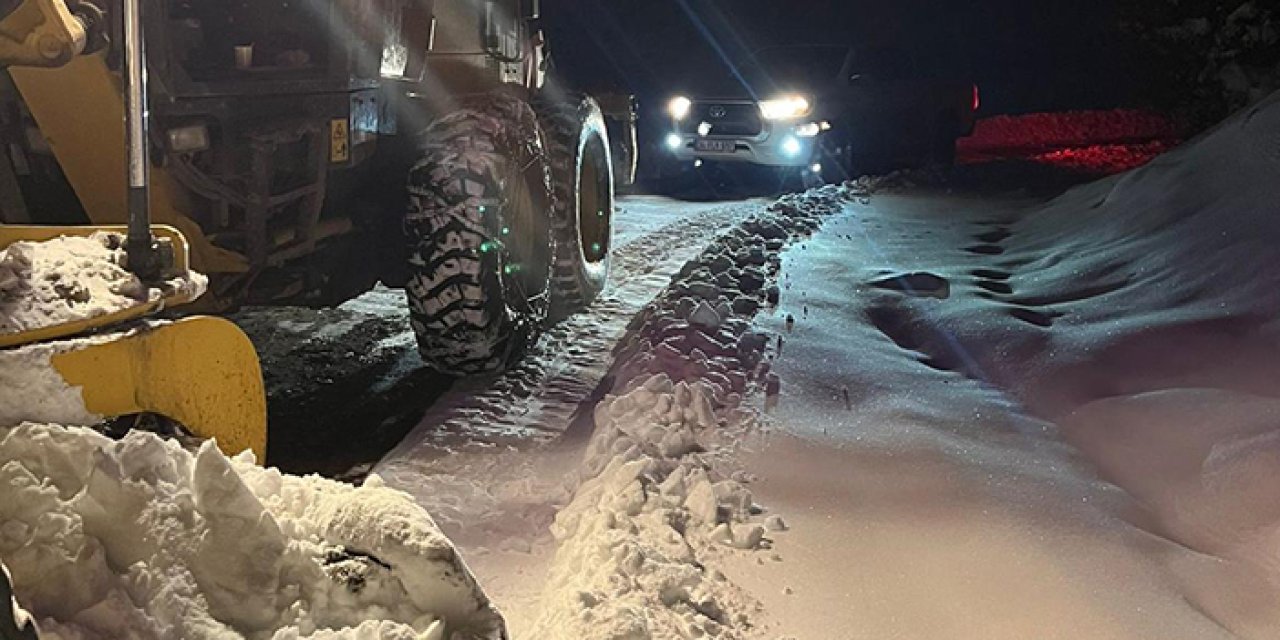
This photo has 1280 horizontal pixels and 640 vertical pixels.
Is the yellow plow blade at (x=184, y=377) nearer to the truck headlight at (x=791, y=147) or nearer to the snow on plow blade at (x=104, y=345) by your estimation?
the snow on plow blade at (x=104, y=345)

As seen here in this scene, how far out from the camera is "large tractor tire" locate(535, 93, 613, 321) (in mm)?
6641

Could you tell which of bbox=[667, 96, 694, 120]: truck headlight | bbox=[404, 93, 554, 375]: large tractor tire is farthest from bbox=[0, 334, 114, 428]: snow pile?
bbox=[667, 96, 694, 120]: truck headlight

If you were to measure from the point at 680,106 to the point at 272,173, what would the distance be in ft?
34.6

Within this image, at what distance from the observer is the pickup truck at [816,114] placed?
13.9 meters

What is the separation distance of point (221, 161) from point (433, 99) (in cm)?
199

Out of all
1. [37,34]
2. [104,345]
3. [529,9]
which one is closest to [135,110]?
[104,345]

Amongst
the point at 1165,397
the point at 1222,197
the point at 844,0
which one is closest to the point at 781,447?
the point at 1165,397

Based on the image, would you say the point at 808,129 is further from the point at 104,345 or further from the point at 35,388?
the point at 35,388

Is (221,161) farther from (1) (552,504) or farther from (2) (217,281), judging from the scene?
(1) (552,504)

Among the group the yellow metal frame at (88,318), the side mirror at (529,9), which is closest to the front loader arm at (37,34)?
the yellow metal frame at (88,318)

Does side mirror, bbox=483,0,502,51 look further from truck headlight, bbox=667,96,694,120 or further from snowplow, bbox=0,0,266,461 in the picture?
truck headlight, bbox=667,96,694,120

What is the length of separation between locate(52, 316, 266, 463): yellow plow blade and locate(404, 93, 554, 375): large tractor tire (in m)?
2.20

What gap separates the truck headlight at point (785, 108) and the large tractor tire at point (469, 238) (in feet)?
28.4

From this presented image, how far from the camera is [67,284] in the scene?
2.29 m
